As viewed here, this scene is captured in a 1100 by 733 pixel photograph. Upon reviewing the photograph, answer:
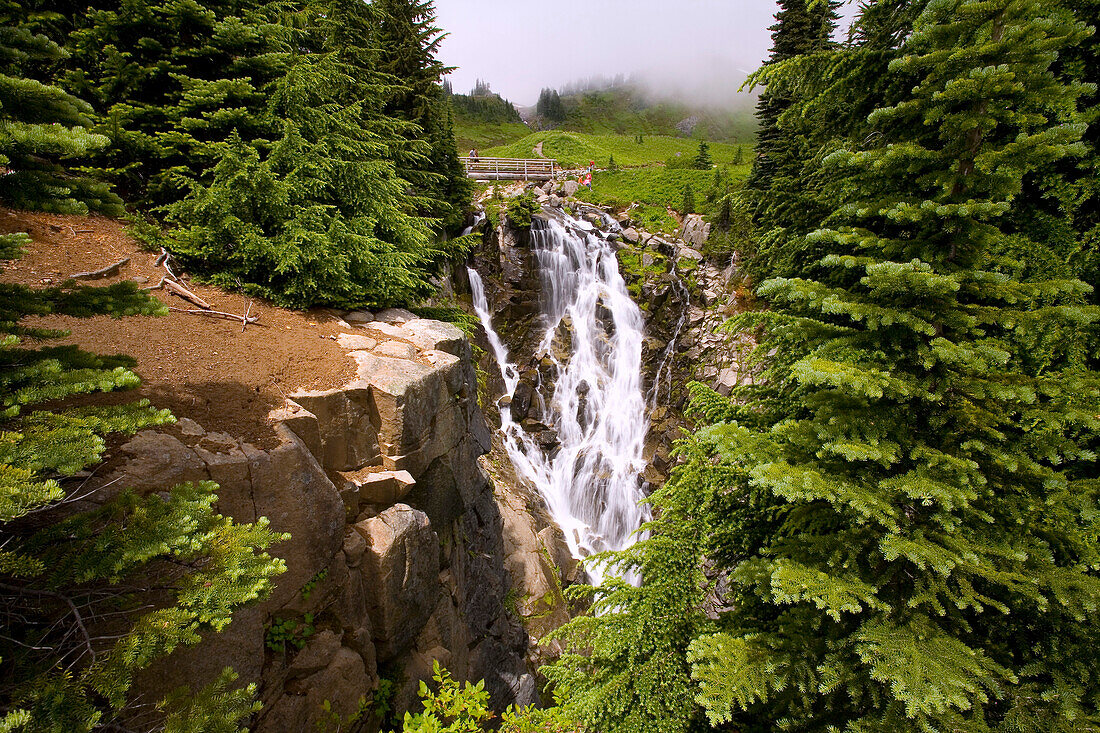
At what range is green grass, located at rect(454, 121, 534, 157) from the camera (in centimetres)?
6981

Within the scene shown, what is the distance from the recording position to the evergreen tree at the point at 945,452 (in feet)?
10.9

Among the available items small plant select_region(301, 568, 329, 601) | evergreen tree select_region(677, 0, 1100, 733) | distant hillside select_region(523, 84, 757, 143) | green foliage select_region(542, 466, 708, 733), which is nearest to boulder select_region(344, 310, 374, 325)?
small plant select_region(301, 568, 329, 601)

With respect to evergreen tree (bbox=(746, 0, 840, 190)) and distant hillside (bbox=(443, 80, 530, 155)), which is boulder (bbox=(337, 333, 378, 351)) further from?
distant hillside (bbox=(443, 80, 530, 155))

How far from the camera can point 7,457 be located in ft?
7.38

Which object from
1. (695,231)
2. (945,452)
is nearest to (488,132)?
(695,231)

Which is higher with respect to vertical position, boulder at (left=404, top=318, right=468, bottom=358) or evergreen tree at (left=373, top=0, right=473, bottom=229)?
evergreen tree at (left=373, top=0, right=473, bottom=229)

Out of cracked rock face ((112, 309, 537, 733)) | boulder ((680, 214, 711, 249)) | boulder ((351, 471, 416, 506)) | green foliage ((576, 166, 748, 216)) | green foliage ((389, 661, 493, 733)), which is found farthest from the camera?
green foliage ((576, 166, 748, 216))

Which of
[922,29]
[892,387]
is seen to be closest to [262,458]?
[892,387]

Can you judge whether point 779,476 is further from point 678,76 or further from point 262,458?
point 678,76

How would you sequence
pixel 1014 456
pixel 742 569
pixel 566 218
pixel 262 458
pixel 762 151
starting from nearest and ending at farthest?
pixel 1014 456 < pixel 742 569 < pixel 262 458 < pixel 762 151 < pixel 566 218

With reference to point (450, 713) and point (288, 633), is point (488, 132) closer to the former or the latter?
point (288, 633)

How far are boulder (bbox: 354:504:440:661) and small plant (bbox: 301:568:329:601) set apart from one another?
76 cm

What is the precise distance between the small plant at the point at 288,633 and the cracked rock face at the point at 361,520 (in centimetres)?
4

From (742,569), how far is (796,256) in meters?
3.94
